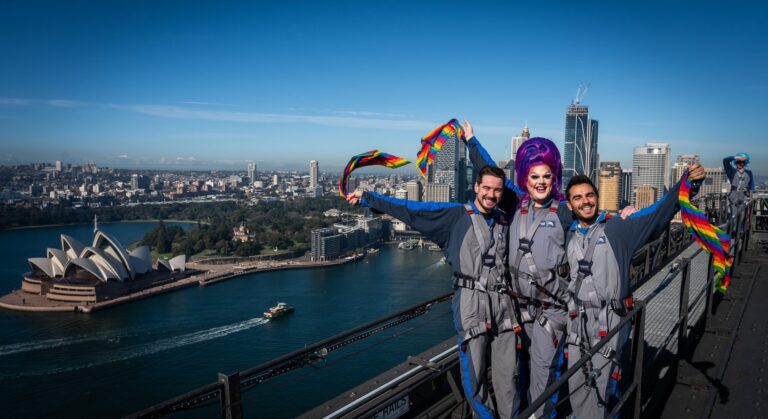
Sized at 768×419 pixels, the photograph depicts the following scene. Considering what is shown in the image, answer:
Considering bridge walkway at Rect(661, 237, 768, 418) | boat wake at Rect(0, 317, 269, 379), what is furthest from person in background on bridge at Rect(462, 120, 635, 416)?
boat wake at Rect(0, 317, 269, 379)

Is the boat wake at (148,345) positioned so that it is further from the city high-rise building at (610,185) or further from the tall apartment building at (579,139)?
the tall apartment building at (579,139)

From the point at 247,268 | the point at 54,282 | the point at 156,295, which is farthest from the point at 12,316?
the point at 247,268

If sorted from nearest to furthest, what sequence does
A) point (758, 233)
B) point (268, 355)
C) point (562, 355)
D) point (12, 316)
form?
point (562, 355)
point (758, 233)
point (268, 355)
point (12, 316)

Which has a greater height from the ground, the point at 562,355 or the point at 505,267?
the point at 505,267

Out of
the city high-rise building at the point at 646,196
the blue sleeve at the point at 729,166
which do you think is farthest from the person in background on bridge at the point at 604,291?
the city high-rise building at the point at 646,196

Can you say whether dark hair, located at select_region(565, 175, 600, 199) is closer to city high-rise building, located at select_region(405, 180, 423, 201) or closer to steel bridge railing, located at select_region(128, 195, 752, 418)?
steel bridge railing, located at select_region(128, 195, 752, 418)

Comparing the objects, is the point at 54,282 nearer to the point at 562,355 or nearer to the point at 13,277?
the point at 13,277
